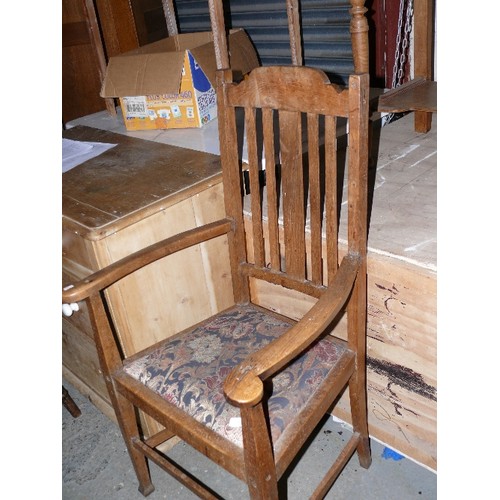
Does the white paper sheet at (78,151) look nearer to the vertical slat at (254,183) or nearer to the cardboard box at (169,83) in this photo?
the cardboard box at (169,83)

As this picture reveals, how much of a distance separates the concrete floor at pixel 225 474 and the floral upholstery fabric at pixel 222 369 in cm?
53

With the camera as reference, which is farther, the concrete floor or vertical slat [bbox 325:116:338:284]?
the concrete floor

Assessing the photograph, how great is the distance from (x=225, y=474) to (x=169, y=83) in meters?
1.37

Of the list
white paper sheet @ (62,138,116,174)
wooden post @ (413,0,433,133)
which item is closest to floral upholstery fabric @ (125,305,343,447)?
white paper sheet @ (62,138,116,174)

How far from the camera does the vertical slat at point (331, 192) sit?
117 cm

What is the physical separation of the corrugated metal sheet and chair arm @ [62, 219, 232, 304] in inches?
53.2

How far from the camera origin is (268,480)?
1.05m

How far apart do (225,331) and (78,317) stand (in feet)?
1.90

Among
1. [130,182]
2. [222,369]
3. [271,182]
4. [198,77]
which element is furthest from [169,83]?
[222,369]

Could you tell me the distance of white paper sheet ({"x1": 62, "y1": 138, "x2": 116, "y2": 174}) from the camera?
189 centimetres

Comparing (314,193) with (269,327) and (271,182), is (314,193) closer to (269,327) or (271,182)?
(271,182)

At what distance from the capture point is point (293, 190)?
4.30 ft

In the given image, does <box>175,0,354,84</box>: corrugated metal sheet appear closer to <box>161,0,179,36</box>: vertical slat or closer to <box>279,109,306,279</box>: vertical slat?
<box>161,0,179,36</box>: vertical slat
